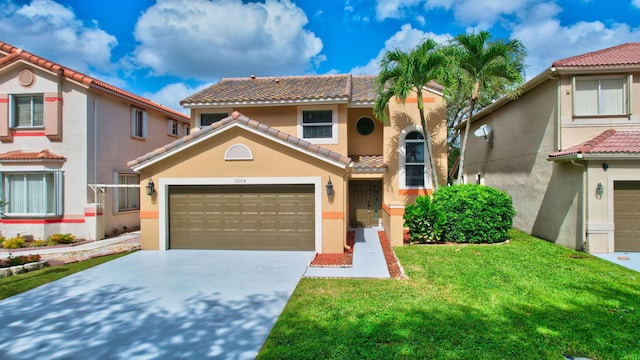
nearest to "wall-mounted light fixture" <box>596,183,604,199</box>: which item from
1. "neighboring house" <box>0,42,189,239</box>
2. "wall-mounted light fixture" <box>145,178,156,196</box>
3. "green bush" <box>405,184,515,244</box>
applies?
"green bush" <box>405,184,515,244</box>

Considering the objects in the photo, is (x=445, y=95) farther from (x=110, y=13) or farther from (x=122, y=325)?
(x=110, y=13)

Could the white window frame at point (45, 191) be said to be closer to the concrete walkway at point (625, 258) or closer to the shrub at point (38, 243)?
the shrub at point (38, 243)

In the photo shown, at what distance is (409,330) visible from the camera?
17.9 ft

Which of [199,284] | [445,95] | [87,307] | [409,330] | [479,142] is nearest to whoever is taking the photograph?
[409,330]

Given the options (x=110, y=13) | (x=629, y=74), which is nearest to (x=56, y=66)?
(x=110, y=13)

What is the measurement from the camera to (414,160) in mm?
15320

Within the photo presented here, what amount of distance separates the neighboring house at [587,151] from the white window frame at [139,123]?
19.1 metres

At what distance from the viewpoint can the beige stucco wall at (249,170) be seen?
11102mm

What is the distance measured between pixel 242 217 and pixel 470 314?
804cm

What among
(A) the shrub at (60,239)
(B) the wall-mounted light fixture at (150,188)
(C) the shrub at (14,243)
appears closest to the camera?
(B) the wall-mounted light fixture at (150,188)

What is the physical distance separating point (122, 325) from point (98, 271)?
451 centimetres

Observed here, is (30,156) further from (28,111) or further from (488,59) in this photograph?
(488,59)

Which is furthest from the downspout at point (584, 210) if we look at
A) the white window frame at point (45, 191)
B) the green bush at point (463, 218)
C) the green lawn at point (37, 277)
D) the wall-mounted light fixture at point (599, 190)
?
the white window frame at point (45, 191)

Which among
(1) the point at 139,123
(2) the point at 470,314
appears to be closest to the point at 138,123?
(1) the point at 139,123
